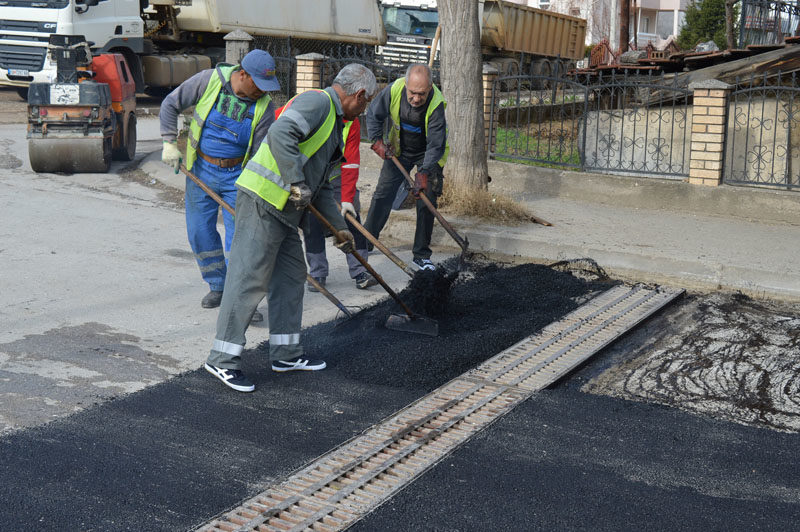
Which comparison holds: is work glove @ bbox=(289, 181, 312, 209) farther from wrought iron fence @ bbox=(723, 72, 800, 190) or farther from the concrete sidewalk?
wrought iron fence @ bbox=(723, 72, 800, 190)

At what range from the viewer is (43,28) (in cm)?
1616

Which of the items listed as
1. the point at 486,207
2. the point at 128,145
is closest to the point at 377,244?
the point at 486,207

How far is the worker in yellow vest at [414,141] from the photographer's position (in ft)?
23.3

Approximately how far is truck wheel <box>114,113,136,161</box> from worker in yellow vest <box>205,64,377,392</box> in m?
7.76

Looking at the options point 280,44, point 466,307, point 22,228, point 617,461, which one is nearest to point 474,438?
point 617,461

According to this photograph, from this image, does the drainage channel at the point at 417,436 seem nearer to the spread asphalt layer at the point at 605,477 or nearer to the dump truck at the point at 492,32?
the spread asphalt layer at the point at 605,477

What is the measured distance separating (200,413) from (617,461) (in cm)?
189

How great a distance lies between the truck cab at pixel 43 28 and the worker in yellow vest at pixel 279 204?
39.5 feet

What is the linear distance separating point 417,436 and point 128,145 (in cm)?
906

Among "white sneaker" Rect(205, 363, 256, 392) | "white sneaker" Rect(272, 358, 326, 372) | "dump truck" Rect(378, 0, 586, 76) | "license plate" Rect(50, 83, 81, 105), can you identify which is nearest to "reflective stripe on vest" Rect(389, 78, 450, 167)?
"white sneaker" Rect(272, 358, 326, 372)

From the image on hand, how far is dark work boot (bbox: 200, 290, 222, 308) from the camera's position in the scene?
6.17 m

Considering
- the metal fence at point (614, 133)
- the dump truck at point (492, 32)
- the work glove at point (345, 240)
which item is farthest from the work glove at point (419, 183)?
the dump truck at point (492, 32)

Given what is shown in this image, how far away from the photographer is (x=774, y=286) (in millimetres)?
7086

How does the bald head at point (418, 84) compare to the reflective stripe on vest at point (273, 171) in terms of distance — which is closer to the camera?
the reflective stripe on vest at point (273, 171)
